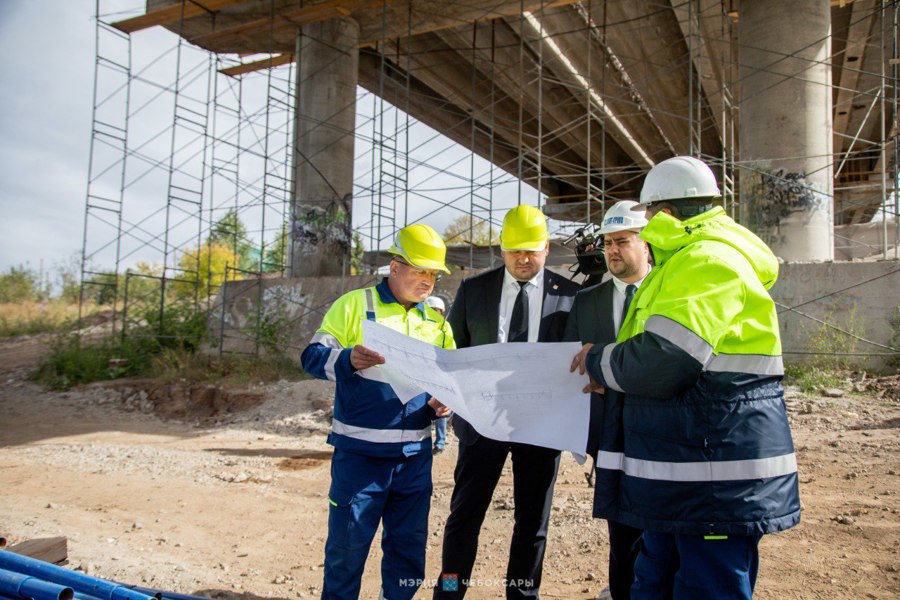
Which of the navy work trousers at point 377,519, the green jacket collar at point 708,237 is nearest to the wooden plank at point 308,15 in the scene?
the navy work trousers at point 377,519

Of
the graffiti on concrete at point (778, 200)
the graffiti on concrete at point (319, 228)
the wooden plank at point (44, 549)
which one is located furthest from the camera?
the graffiti on concrete at point (319, 228)

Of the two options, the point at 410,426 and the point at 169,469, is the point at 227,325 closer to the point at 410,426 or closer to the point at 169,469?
the point at 169,469

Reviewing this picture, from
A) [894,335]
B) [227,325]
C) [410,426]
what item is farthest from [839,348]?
[227,325]

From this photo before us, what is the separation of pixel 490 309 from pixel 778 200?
8423 mm

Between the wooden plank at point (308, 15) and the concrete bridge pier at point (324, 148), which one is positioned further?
the concrete bridge pier at point (324, 148)

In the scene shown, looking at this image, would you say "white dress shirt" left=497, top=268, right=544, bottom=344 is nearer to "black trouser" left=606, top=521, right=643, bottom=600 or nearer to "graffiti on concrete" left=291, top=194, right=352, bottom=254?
"black trouser" left=606, top=521, right=643, bottom=600

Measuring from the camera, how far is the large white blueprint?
7.80 ft

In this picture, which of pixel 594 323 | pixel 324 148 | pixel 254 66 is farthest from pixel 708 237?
pixel 254 66

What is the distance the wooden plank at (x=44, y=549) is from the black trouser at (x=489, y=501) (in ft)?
6.70

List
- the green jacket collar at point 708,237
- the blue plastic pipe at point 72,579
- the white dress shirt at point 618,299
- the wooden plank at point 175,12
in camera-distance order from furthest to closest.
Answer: the wooden plank at point 175,12 → the white dress shirt at point 618,299 → the blue plastic pipe at point 72,579 → the green jacket collar at point 708,237

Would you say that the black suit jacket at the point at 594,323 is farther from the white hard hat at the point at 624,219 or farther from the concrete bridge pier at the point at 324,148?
the concrete bridge pier at the point at 324,148

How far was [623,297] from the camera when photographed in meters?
3.04

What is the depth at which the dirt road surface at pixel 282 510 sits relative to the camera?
12.0ft

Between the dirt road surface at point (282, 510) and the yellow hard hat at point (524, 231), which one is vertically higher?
the yellow hard hat at point (524, 231)
